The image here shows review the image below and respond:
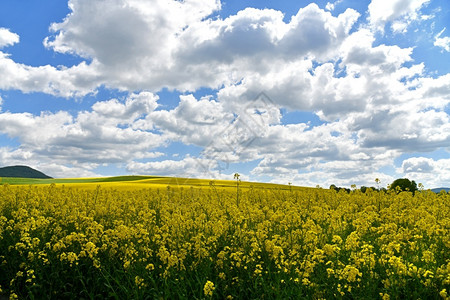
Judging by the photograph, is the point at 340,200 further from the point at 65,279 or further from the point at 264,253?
the point at 65,279

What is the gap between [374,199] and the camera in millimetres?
13055

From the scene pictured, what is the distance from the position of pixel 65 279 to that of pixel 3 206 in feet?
18.8

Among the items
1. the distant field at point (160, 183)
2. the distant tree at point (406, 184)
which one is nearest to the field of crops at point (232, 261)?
the distant field at point (160, 183)

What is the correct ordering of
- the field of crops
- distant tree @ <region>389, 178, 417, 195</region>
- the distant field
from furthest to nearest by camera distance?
the distant field, distant tree @ <region>389, 178, 417, 195</region>, the field of crops

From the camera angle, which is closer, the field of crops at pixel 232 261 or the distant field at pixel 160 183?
the field of crops at pixel 232 261

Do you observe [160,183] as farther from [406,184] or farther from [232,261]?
[232,261]

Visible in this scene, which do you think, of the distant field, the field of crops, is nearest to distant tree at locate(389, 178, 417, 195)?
the distant field

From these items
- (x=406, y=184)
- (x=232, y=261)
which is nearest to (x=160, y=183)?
(x=406, y=184)

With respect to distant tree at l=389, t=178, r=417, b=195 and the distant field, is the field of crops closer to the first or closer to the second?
the distant field

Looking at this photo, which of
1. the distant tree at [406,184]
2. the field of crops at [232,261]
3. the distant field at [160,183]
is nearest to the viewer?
the field of crops at [232,261]

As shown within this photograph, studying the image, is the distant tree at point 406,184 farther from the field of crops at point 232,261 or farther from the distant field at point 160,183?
the field of crops at point 232,261

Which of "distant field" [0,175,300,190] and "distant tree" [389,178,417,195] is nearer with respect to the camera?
"distant tree" [389,178,417,195]

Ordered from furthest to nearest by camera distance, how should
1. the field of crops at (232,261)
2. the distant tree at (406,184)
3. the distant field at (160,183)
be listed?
the distant field at (160,183) → the distant tree at (406,184) → the field of crops at (232,261)

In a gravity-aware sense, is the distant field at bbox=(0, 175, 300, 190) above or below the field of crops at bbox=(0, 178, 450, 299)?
above
